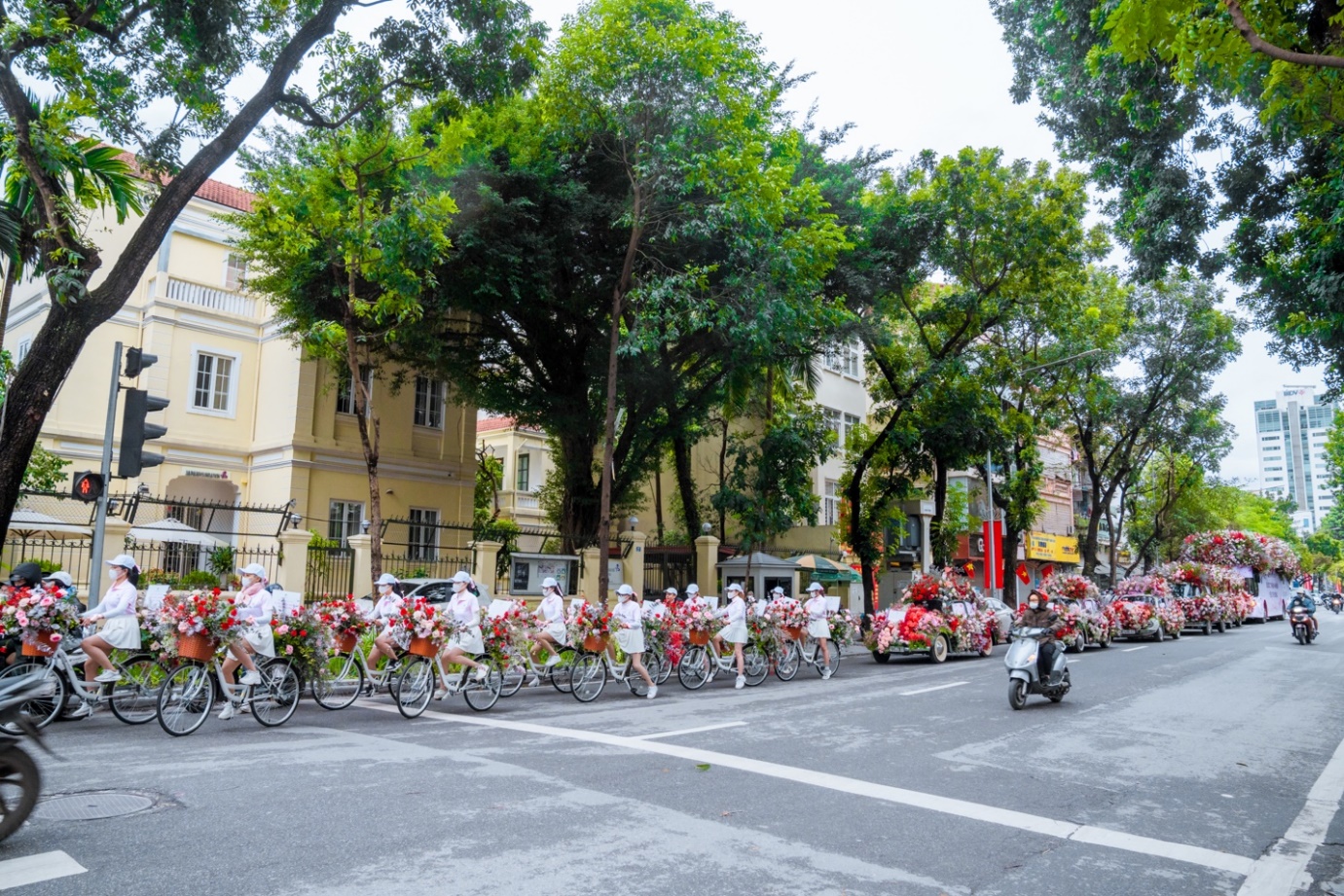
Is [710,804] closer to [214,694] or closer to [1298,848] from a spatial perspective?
[1298,848]

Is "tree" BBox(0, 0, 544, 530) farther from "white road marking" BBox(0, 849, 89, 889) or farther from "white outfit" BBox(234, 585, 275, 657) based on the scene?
"white road marking" BBox(0, 849, 89, 889)

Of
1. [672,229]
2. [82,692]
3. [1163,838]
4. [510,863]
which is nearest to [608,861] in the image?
[510,863]

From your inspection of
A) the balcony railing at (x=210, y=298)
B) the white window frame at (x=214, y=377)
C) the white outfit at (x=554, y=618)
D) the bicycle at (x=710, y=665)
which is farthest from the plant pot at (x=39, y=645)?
the balcony railing at (x=210, y=298)

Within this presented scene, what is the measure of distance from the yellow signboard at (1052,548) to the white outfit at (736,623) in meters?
38.0

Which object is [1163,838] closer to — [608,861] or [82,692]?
[608,861]

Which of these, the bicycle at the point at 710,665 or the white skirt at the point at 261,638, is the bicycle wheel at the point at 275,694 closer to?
the white skirt at the point at 261,638

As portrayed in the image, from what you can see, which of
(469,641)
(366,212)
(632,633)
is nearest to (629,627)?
(632,633)

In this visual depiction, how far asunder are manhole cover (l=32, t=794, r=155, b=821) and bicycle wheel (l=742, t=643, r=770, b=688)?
10.8 metres

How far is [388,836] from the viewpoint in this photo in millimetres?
5598

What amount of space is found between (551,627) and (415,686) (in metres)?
2.24

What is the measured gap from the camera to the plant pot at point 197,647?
9.74 m

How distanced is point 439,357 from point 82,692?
13.7 metres

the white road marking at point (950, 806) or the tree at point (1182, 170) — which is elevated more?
the tree at point (1182, 170)

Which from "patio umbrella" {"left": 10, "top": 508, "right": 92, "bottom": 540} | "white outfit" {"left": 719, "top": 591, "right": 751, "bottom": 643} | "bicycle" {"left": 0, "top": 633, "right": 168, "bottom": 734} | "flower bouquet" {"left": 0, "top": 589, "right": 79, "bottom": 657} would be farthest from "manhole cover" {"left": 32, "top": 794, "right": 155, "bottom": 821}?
"patio umbrella" {"left": 10, "top": 508, "right": 92, "bottom": 540}
